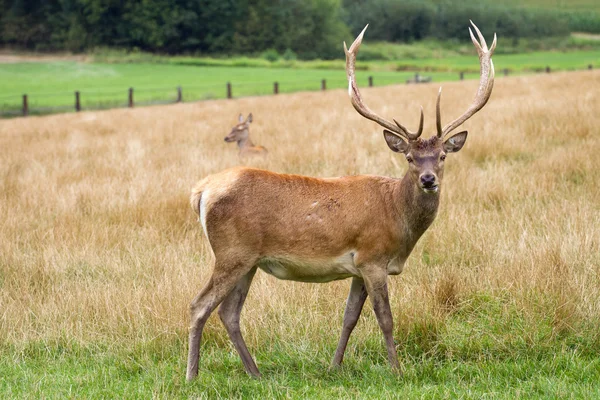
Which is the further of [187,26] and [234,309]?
[187,26]

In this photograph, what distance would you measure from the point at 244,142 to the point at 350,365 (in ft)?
27.8

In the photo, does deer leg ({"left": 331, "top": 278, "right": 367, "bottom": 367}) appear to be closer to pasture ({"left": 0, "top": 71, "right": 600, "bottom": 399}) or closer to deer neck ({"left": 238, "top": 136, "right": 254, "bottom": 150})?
pasture ({"left": 0, "top": 71, "right": 600, "bottom": 399})

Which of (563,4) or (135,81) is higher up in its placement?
(563,4)

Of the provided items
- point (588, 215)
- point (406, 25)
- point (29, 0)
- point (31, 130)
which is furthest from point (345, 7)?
point (588, 215)

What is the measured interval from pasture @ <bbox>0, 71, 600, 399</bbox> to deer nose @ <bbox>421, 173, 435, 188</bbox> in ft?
3.26

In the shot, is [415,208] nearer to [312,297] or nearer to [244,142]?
[312,297]

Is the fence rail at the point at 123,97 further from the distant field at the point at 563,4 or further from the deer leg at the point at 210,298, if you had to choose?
the distant field at the point at 563,4

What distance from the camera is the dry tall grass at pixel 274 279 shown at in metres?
5.10

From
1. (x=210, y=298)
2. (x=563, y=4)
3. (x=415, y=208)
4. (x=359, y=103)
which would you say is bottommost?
(x=210, y=298)

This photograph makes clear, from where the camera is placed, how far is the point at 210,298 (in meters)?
4.43

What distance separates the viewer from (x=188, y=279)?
226 inches

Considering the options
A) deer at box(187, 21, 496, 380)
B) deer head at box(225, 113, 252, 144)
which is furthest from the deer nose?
deer head at box(225, 113, 252, 144)

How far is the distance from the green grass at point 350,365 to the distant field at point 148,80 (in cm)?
2459

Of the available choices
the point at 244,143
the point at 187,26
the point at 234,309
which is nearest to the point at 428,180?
the point at 234,309
